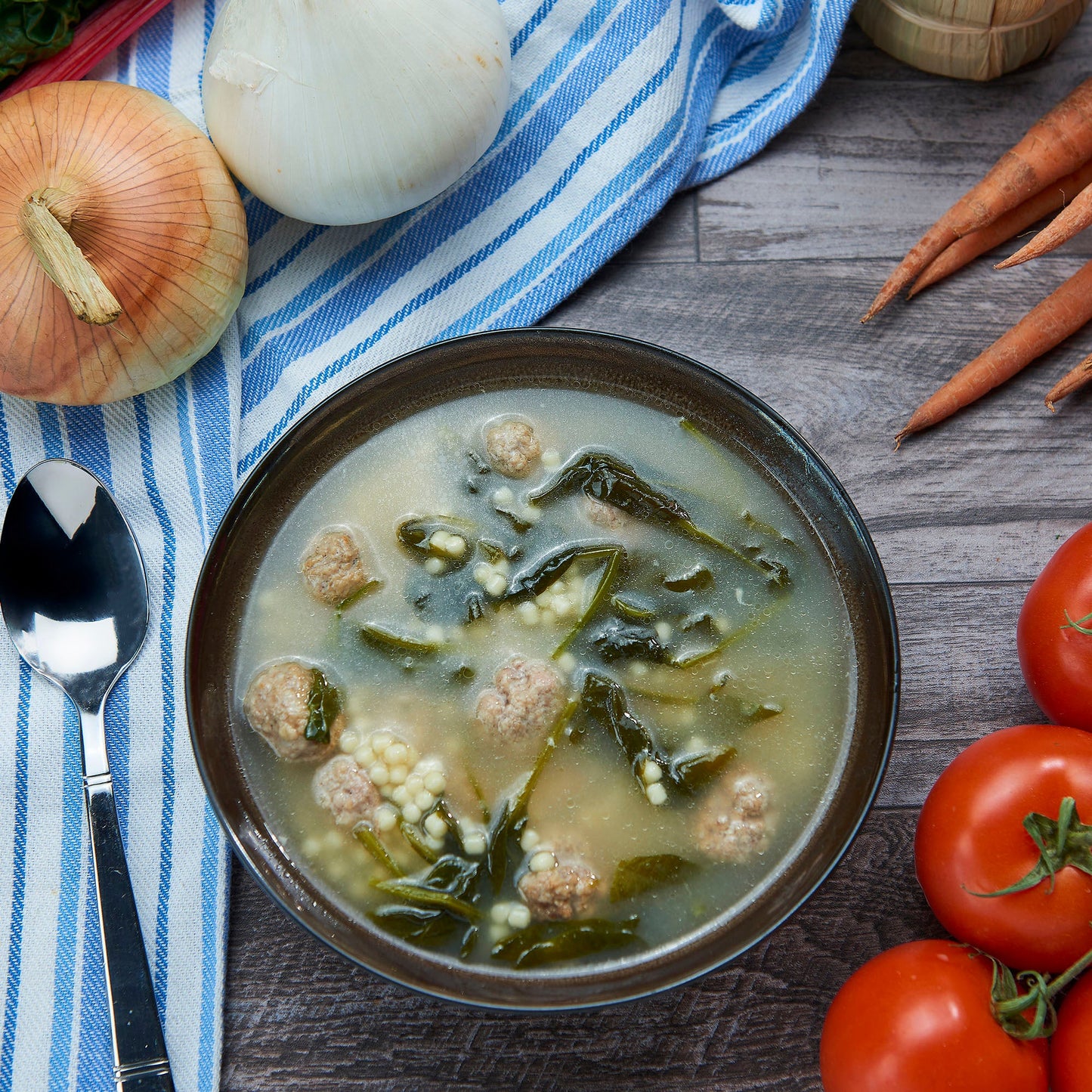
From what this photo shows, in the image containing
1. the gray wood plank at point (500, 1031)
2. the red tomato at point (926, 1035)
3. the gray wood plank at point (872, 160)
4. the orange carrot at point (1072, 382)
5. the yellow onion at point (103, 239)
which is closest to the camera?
the red tomato at point (926, 1035)

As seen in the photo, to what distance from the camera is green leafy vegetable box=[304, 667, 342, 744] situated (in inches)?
56.2

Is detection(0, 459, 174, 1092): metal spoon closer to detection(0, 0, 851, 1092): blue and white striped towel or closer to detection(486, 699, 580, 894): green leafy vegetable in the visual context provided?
detection(0, 0, 851, 1092): blue and white striped towel

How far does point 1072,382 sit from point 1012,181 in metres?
0.37

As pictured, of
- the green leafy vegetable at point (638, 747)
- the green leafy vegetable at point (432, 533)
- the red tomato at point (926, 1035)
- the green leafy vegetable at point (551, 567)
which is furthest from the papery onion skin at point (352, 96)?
the red tomato at point (926, 1035)

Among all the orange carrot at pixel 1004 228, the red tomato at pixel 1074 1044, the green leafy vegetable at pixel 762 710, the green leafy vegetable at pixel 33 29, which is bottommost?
the red tomato at pixel 1074 1044

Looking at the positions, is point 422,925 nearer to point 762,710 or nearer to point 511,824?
point 511,824

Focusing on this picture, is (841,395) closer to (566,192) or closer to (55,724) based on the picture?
(566,192)

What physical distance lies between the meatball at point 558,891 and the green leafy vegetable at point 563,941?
1 centimetres

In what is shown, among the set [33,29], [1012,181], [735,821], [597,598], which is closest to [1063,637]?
[735,821]

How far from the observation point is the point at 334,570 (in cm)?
147

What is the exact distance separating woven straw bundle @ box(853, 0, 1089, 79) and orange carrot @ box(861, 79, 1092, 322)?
13cm

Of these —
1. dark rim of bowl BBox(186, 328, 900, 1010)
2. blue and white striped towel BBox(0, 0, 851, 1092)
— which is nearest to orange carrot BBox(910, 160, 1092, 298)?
blue and white striped towel BBox(0, 0, 851, 1092)

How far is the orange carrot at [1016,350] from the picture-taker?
1.71 m

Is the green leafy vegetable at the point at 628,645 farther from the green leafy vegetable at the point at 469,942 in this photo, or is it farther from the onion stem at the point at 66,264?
the onion stem at the point at 66,264
